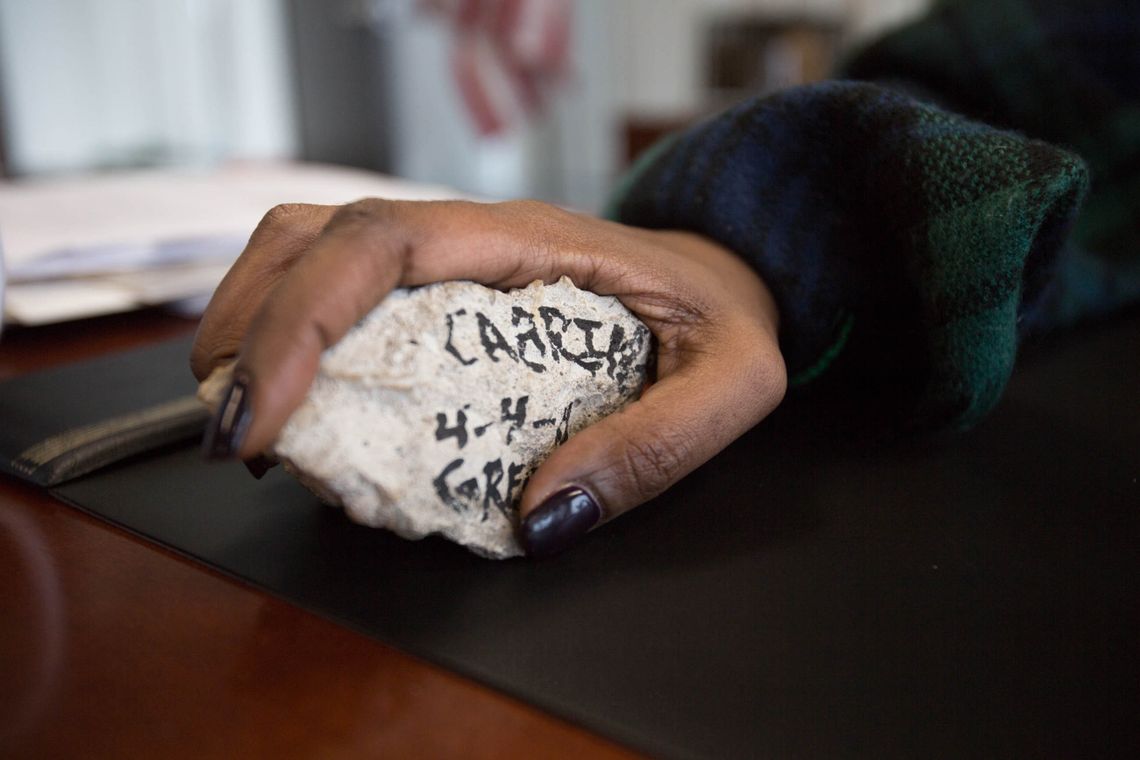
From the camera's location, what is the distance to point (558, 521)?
0.33 m

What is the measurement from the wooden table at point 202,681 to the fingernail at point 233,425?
7 cm

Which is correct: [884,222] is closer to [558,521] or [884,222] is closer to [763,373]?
[763,373]

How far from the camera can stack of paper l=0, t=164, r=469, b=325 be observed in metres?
0.73

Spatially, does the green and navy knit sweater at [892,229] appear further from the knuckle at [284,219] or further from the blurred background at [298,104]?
the blurred background at [298,104]

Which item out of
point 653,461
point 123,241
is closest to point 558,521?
point 653,461

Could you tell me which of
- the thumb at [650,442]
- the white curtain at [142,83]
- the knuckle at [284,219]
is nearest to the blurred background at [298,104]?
the white curtain at [142,83]

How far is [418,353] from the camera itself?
32cm

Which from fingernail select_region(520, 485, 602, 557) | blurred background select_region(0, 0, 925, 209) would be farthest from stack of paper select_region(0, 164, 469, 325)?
blurred background select_region(0, 0, 925, 209)

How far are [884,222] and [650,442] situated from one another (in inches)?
8.5

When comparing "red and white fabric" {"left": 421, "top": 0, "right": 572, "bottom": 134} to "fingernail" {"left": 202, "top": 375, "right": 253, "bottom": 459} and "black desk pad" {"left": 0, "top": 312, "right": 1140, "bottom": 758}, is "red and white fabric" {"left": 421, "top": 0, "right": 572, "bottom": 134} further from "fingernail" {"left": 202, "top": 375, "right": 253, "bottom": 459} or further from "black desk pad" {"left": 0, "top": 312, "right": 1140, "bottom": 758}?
"fingernail" {"left": 202, "top": 375, "right": 253, "bottom": 459}

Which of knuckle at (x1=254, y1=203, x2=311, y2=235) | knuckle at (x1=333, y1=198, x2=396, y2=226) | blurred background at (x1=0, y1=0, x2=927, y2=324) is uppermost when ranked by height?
knuckle at (x1=333, y1=198, x2=396, y2=226)

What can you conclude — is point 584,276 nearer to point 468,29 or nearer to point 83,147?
point 83,147

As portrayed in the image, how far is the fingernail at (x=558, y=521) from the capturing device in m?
0.33

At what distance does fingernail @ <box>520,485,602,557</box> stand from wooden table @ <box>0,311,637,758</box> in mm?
67
